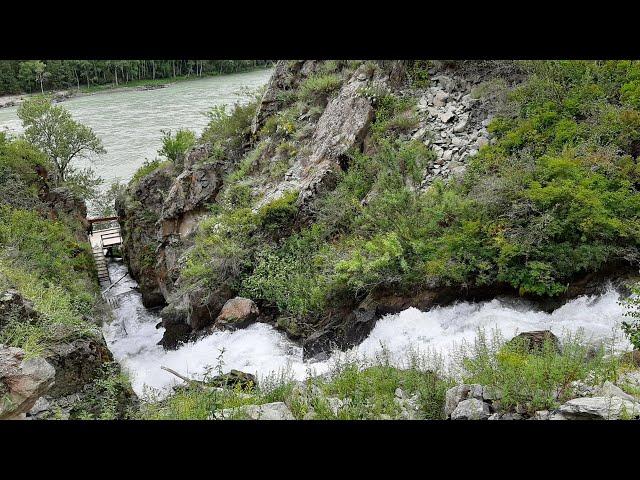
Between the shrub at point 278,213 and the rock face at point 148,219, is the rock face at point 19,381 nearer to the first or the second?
the shrub at point 278,213

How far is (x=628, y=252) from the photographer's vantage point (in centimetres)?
647

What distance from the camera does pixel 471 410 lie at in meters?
4.24

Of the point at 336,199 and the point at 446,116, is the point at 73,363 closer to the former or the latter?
the point at 336,199

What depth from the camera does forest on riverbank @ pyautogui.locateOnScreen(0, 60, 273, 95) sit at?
105ft

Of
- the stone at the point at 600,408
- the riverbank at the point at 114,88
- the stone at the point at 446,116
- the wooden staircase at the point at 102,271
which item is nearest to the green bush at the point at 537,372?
the stone at the point at 600,408

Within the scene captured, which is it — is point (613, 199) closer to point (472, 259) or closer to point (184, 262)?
point (472, 259)

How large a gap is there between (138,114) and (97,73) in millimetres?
13606

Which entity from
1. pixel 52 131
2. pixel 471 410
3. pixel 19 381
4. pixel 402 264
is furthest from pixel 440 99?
pixel 52 131

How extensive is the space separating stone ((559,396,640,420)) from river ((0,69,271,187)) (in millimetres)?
20331

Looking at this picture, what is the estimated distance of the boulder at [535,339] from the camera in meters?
5.69

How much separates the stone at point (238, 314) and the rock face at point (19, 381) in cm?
531

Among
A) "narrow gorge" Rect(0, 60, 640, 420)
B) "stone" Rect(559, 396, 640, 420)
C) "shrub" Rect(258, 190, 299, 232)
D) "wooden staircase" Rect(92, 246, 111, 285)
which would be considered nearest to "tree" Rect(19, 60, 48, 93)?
"wooden staircase" Rect(92, 246, 111, 285)

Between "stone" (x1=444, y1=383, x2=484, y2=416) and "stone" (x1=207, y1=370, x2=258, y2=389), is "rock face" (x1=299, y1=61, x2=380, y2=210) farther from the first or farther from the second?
"stone" (x1=444, y1=383, x2=484, y2=416)
